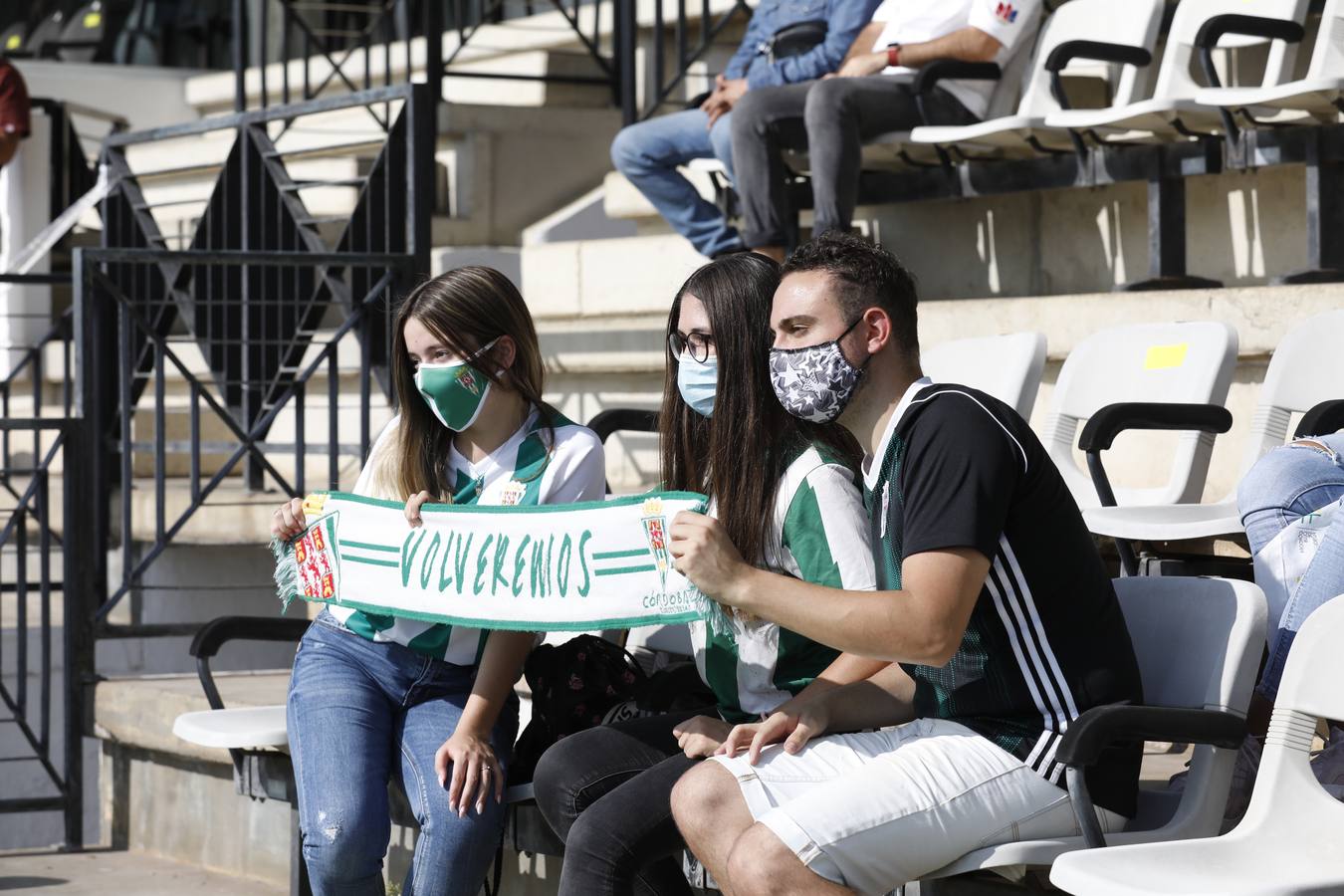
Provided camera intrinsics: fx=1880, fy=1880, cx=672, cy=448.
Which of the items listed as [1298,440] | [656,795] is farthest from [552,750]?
[1298,440]

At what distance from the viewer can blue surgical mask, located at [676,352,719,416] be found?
295 cm

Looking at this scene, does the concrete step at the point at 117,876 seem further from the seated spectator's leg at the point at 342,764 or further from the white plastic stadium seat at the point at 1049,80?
the white plastic stadium seat at the point at 1049,80

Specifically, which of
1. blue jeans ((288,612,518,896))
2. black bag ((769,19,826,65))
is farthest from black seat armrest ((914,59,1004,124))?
blue jeans ((288,612,518,896))

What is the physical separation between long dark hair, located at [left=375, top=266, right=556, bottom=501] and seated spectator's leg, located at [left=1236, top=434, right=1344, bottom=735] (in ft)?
4.14

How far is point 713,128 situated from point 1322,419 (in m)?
2.95

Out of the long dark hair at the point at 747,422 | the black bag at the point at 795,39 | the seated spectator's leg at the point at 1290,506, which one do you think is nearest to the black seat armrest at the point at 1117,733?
the seated spectator's leg at the point at 1290,506

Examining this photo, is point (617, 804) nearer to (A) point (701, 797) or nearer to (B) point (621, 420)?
(A) point (701, 797)

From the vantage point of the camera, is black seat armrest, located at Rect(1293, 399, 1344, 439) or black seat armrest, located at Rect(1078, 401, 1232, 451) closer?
black seat armrest, located at Rect(1293, 399, 1344, 439)

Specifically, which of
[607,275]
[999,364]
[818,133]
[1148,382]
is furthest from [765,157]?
[1148,382]

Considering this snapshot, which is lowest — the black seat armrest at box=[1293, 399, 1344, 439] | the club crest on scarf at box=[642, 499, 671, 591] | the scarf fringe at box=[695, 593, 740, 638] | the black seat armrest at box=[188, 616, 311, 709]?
the black seat armrest at box=[188, 616, 311, 709]

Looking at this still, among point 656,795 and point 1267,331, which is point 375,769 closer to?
point 656,795

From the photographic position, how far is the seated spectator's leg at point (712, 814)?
255 centimetres

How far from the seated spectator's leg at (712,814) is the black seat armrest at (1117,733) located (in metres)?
0.44

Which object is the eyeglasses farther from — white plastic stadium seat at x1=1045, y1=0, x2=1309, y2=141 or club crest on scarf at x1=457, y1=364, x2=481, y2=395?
white plastic stadium seat at x1=1045, y1=0, x2=1309, y2=141
